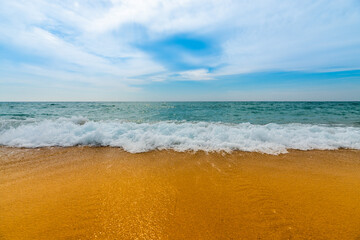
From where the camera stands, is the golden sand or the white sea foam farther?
the white sea foam

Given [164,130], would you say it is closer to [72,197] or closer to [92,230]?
[72,197]

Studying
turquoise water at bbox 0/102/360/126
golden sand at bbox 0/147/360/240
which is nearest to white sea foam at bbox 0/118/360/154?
golden sand at bbox 0/147/360/240

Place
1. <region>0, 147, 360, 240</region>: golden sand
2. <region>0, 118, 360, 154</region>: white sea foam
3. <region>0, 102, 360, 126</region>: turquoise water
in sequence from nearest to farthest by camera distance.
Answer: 1. <region>0, 147, 360, 240</region>: golden sand
2. <region>0, 118, 360, 154</region>: white sea foam
3. <region>0, 102, 360, 126</region>: turquoise water

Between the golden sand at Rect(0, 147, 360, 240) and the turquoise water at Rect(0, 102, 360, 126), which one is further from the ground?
the turquoise water at Rect(0, 102, 360, 126)

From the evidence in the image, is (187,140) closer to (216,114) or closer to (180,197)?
(180,197)

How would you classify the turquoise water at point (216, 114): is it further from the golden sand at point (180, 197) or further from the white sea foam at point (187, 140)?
the golden sand at point (180, 197)

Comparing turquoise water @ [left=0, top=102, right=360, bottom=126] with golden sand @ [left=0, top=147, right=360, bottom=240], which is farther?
turquoise water @ [left=0, top=102, right=360, bottom=126]

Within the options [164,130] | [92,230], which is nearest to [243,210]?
[92,230]

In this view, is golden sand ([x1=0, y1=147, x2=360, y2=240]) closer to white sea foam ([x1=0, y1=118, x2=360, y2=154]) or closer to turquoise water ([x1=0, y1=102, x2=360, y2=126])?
white sea foam ([x1=0, y1=118, x2=360, y2=154])

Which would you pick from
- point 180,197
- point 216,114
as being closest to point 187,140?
point 180,197

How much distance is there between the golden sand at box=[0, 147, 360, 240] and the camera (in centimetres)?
192

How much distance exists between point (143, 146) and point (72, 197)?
8.36 ft

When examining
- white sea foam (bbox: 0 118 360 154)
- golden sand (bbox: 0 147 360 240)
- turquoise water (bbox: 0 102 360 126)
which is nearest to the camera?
golden sand (bbox: 0 147 360 240)

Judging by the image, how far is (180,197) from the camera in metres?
2.54
